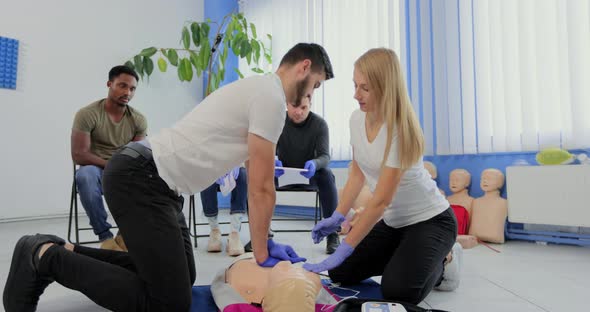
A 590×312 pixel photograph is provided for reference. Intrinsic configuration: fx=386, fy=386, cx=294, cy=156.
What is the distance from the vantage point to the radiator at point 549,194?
7.63ft

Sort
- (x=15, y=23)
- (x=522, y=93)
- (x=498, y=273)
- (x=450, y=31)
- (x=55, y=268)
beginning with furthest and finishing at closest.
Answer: (x=15, y=23) < (x=450, y=31) < (x=522, y=93) < (x=498, y=273) < (x=55, y=268)

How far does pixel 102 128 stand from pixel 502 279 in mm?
2394

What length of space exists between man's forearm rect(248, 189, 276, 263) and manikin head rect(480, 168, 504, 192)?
2027mm

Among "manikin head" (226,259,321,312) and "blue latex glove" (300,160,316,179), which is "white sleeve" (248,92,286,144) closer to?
"manikin head" (226,259,321,312)

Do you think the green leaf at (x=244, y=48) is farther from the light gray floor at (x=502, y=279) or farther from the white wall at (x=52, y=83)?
the light gray floor at (x=502, y=279)

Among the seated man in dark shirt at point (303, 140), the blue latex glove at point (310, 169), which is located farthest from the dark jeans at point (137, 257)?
the seated man in dark shirt at point (303, 140)

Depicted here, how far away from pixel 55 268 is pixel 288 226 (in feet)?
7.99

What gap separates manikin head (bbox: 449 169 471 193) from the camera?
2.87 m

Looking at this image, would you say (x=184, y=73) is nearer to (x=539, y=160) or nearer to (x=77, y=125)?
(x=77, y=125)

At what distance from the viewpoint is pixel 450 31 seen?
3.01m

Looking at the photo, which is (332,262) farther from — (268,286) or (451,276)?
(451,276)

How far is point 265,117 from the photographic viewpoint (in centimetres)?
117

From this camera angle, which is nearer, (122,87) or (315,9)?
(122,87)

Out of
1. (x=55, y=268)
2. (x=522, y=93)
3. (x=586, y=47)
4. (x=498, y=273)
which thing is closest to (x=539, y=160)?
(x=522, y=93)
